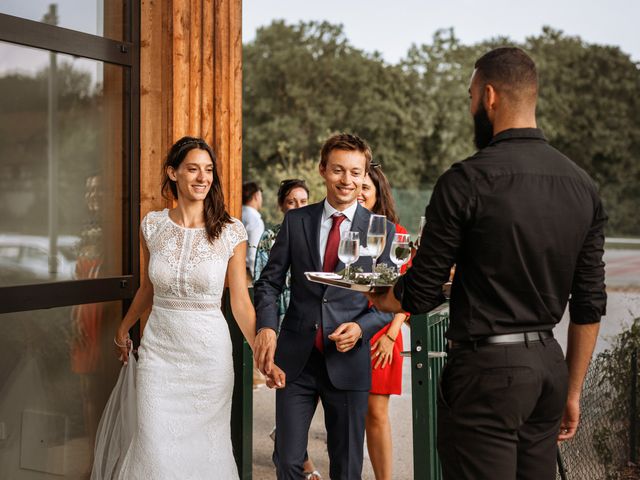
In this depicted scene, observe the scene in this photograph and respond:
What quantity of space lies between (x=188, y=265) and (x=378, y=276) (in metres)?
1.18

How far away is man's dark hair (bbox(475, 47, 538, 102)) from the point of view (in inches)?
89.4

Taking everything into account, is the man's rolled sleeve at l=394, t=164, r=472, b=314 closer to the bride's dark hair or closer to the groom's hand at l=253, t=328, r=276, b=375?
the groom's hand at l=253, t=328, r=276, b=375

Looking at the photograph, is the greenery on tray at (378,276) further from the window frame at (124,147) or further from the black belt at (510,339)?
the window frame at (124,147)

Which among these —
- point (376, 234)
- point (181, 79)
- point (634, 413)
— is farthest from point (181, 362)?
point (634, 413)

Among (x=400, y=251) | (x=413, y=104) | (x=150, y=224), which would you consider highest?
(x=413, y=104)

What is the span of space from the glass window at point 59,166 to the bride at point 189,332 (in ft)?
1.41

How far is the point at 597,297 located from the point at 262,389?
5.62 m

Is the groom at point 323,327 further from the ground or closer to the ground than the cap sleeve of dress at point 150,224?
closer to the ground

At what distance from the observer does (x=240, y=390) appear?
4.29 metres

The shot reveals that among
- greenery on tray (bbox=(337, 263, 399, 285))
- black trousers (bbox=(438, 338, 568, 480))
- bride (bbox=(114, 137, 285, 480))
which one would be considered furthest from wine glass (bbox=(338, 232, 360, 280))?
bride (bbox=(114, 137, 285, 480))

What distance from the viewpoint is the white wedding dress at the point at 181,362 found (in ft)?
11.7

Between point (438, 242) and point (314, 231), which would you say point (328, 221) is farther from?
point (438, 242)

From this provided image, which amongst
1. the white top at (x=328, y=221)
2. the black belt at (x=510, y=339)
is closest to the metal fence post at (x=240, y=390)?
the white top at (x=328, y=221)

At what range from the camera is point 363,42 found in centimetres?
3947
